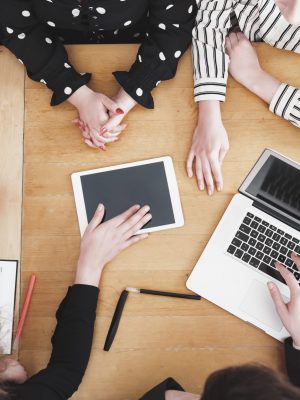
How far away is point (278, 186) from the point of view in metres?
0.97

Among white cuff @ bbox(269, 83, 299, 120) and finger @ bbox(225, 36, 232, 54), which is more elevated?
finger @ bbox(225, 36, 232, 54)

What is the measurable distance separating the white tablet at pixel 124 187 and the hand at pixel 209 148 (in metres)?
0.05

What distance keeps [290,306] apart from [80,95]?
24.2 inches

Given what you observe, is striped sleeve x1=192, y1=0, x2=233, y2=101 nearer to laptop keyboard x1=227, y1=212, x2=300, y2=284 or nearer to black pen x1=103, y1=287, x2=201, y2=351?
laptop keyboard x1=227, y1=212, x2=300, y2=284

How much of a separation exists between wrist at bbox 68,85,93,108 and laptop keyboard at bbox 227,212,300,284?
435mm

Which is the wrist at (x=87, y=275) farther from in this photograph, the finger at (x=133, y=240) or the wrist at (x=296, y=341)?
the wrist at (x=296, y=341)

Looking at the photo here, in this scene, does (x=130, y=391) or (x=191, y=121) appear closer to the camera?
(x=130, y=391)

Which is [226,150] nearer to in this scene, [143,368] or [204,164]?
[204,164]

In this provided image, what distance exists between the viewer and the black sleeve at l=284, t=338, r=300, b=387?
2.81 feet

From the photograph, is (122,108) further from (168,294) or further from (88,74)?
(168,294)

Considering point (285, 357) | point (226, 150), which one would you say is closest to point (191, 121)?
point (226, 150)

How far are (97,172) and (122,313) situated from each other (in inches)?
11.7

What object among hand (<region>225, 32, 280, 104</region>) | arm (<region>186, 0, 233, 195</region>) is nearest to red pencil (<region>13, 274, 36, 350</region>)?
arm (<region>186, 0, 233, 195</region>)

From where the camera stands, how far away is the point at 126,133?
1011 millimetres
